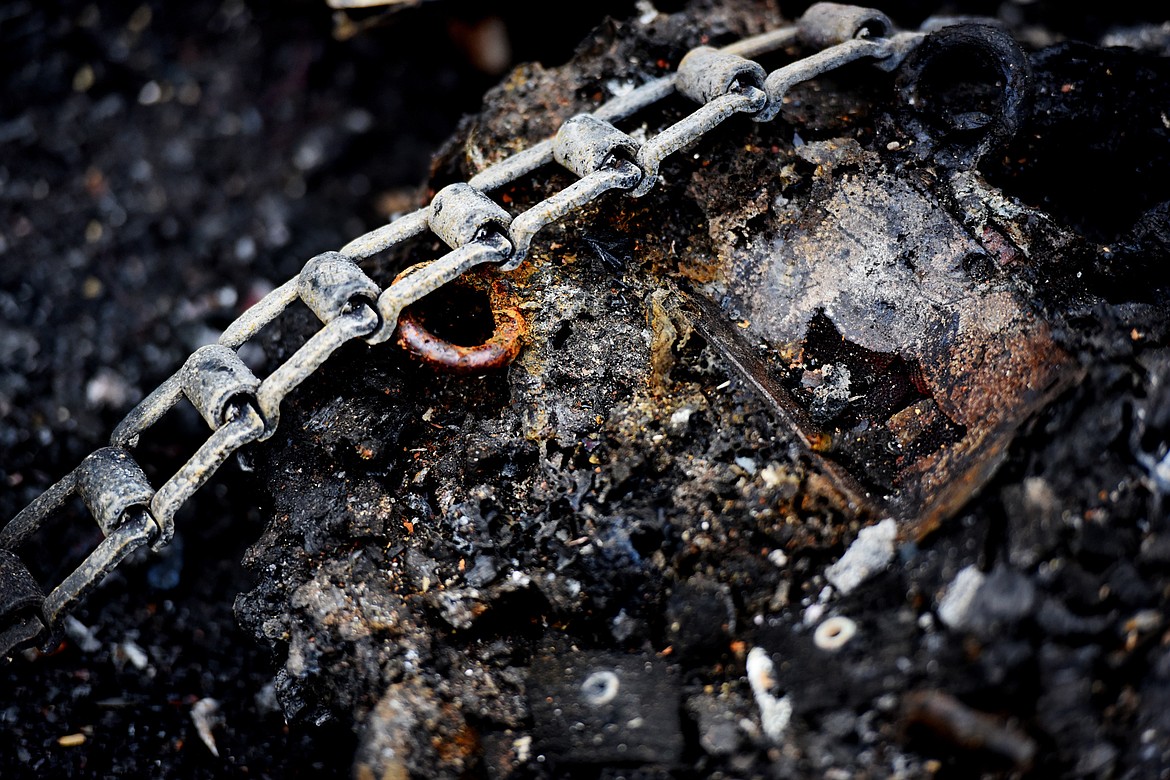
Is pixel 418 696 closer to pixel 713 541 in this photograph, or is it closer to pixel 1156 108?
pixel 713 541

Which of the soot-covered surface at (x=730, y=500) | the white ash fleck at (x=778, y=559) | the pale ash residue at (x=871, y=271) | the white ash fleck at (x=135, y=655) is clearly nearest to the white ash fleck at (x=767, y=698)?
the soot-covered surface at (x=730, y=500)

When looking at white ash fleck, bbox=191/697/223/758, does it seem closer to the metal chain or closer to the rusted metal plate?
the metal chain

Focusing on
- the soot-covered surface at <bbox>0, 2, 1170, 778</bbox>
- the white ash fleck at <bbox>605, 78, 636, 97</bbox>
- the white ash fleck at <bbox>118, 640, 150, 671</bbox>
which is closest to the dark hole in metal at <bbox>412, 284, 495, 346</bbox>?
the soot-covered surface at <bbox>0, 2, 1170, 778</bbox>

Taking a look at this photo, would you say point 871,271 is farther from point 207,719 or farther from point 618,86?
point 207,719

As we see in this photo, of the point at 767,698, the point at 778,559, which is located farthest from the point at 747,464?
the point at 767,698

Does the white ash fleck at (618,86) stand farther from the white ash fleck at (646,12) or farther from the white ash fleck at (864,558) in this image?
the white ash fleck at (864,558)

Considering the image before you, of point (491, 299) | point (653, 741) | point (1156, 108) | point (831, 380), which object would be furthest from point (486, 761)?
point (1156, 108)
